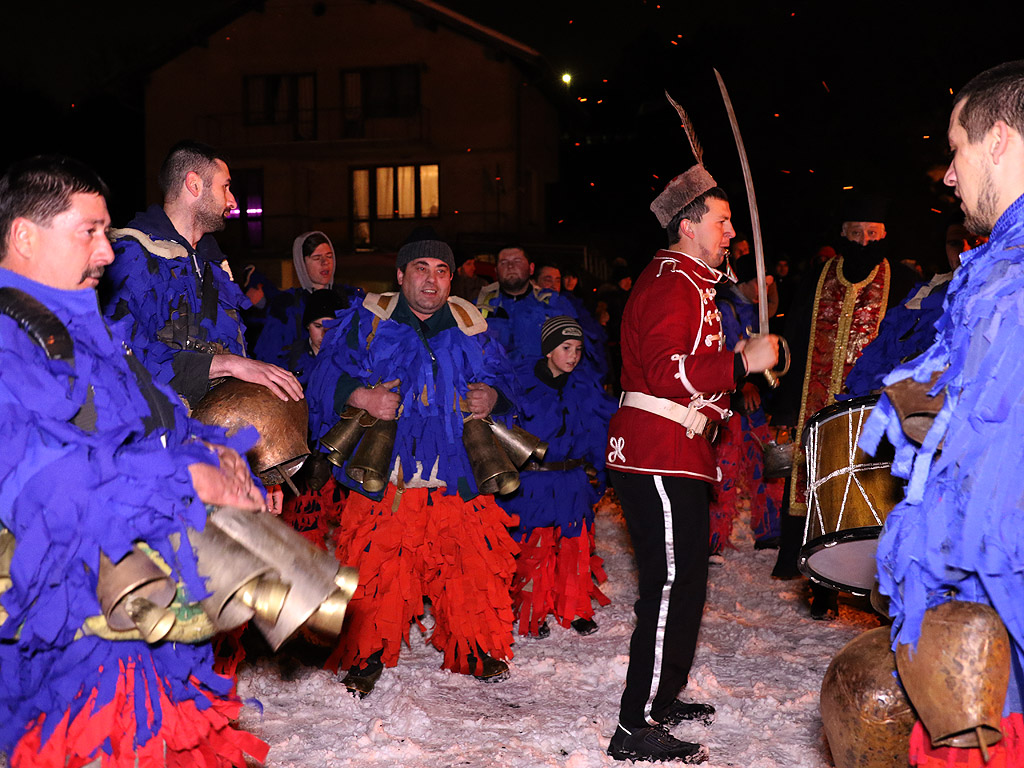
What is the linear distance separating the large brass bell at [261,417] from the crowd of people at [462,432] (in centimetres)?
6

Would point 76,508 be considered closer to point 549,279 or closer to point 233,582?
point 233,582

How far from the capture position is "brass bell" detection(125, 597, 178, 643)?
7.25 feet

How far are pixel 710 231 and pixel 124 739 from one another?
2884 millimetres

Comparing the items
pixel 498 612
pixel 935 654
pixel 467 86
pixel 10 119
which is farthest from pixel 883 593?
pixel 10 119

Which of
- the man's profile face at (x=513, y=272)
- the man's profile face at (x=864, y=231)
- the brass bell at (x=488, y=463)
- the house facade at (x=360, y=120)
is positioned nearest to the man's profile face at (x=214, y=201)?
the brass bell at (x=488, y=463)

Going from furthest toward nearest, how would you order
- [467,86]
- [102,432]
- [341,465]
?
[467,86] → [341,465] → [102,432]

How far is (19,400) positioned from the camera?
217 centimetres

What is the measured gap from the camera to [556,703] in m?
4.50

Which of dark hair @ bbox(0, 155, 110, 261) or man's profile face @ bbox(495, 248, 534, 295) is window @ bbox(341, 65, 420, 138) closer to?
man's profile face @ bbox(495, 248, 534, 295)

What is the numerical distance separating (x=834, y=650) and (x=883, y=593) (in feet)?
9.60

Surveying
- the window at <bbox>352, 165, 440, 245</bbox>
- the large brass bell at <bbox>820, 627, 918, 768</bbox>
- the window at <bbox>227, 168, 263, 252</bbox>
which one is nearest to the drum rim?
the large brass bell at <bbox>820, 627, 918, 768</bbox>

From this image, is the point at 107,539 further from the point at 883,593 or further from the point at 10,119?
the point at 10,119

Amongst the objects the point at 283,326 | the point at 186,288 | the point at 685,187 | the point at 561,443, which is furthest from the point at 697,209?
the point at 283,326

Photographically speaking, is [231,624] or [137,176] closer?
[231,624]
